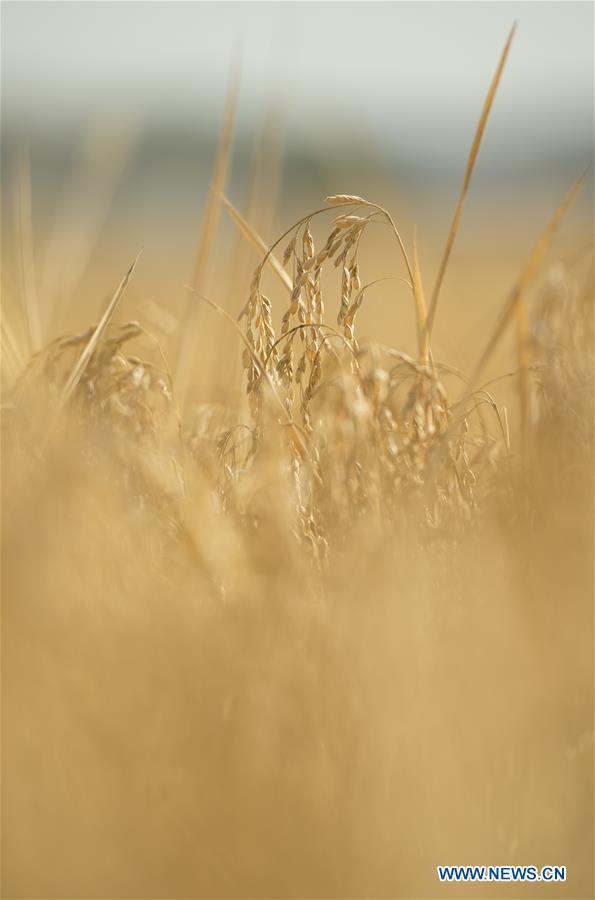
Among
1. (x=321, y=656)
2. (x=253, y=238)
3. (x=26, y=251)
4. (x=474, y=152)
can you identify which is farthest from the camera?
(x=26, y=251)

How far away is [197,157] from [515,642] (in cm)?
1390

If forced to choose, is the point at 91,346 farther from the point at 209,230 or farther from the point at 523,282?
the point at 523,282

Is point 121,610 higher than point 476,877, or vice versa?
point 121,610

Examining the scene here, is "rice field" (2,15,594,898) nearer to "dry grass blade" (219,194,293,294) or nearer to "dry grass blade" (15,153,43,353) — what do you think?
"dry grass blade" (219,194,293,294)

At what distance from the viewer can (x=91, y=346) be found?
0.64 metres

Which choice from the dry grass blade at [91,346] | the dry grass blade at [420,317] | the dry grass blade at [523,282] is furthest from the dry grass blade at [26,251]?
the dry grass blade at [523,282]

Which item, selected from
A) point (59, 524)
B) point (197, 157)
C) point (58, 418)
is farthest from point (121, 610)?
point (197, 157)

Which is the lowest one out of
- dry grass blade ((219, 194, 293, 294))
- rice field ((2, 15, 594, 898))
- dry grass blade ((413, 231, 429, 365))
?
rice field ((2, 15, 594, 898))

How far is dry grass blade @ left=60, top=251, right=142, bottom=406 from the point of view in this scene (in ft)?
2.07

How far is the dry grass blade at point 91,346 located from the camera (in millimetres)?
631

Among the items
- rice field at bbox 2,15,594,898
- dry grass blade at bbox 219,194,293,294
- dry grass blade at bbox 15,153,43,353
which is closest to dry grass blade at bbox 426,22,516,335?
rice field at bbox 2,15,594,898

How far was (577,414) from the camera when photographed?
515mm

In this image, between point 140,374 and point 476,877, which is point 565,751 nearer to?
point 476,877

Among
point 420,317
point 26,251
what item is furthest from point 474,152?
point 26,251
